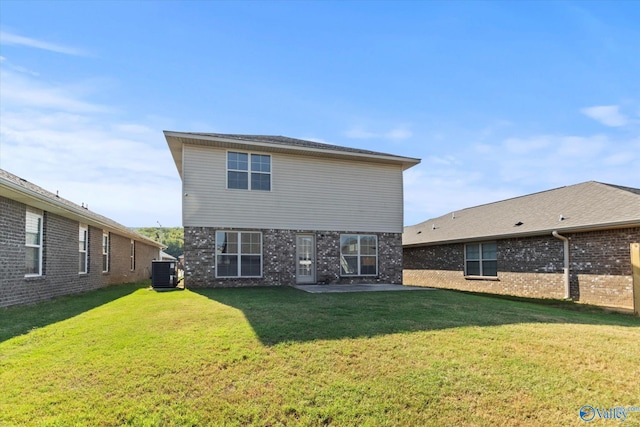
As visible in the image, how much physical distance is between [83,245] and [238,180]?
244 inches

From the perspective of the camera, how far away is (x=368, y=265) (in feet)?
47.1

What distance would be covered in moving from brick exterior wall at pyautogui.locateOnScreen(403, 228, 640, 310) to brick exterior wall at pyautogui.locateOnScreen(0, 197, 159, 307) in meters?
15.7

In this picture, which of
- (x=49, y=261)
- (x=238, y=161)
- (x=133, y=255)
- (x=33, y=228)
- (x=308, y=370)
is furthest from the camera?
(x=133, y=255)

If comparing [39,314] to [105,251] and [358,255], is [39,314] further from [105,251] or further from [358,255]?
[358,255]

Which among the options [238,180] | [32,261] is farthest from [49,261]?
[238,180]

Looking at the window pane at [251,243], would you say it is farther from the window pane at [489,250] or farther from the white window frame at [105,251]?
the window pane at [489,250]

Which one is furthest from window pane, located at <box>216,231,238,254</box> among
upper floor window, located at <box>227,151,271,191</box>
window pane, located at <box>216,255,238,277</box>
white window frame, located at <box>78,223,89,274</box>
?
white window frame, located at <box>78,223,89,274</box>

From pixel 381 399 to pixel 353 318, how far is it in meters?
2.94

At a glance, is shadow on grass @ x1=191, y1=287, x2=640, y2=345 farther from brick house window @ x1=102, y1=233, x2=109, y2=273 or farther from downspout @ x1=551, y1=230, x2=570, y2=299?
brick house window @ x1=102, y1=233, x2=109, y2=273

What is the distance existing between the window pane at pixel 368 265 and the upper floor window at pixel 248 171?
483 centimetres

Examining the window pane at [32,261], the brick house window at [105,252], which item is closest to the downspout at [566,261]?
the window pane at [32,261]

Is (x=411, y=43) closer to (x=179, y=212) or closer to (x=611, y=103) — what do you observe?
(x=611, y=103)

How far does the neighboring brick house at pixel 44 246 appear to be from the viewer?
7.93m

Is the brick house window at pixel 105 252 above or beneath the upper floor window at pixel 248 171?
beneath
